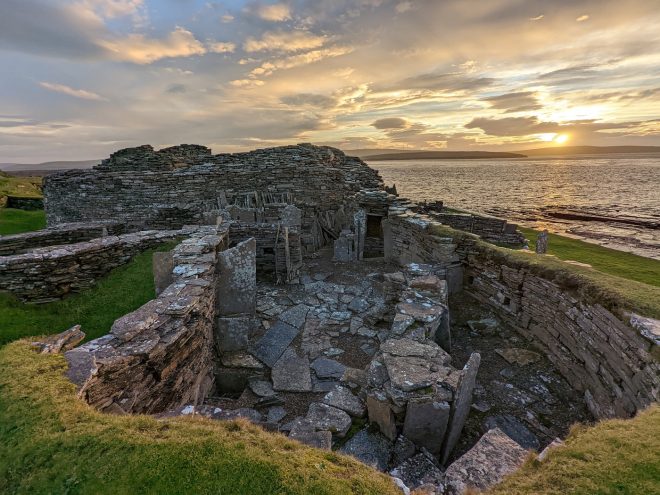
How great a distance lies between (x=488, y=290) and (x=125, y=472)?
9180 millimetres

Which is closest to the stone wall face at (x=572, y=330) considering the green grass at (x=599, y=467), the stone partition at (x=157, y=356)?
the green grass at (x=599, y=467)

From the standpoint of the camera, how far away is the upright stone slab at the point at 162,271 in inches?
284

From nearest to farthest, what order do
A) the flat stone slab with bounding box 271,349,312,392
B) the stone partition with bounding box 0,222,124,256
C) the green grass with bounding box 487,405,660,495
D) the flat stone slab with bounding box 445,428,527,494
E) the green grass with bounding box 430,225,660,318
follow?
the green grass with bounding box 487,405,660,495 < the flat stone slab with bounding box 445,428,527,494 < the green grass with bounding box 430,225,660,318 < the flat stone slab with bounding box 271,349,312,392 < the stone partition with bounding box 0,222,124,256

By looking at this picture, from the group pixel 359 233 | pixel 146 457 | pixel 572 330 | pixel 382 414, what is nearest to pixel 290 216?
pixel 359 233

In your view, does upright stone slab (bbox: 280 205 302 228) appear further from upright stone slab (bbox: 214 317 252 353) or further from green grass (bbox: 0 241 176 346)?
upright stone slab (bbox: 214 317 252 353)

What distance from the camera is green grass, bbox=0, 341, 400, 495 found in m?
2.76

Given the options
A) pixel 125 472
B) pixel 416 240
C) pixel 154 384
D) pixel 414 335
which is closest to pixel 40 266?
pixel 154 384

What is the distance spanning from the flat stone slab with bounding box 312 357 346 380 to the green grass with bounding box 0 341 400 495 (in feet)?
12.7

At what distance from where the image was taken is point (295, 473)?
294 cm

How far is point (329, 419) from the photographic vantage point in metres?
5.56

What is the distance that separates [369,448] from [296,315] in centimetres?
519

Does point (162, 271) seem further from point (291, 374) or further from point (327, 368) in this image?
point (327, 368)

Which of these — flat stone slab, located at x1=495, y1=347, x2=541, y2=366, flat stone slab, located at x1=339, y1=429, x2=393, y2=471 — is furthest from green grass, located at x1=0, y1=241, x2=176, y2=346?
flat stone slab, located at x1=495, y1=347, x2=541, y2=366

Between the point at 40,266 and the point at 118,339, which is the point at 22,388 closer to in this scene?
the point at 118,339
